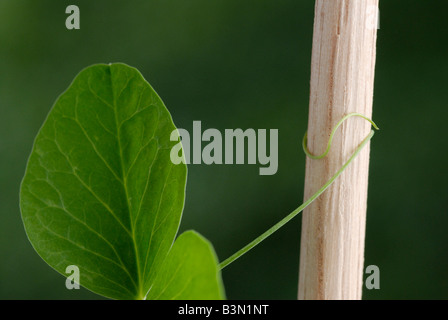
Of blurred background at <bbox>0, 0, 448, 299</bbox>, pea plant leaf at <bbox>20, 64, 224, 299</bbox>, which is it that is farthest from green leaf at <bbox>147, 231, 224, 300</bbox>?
blurred background at <bbox>0, 0, 448, 299</bbox>

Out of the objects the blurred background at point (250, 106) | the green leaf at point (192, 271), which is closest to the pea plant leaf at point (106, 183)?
the green leaf at point (192, 271)

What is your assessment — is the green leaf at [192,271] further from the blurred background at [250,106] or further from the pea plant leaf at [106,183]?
the blurred background at [250,106]

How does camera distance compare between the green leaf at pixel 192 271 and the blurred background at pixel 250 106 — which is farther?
the blurred background at pixel 250 106

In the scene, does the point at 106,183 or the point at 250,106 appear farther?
the point at 250,106

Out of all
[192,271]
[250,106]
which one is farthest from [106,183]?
[250,106]

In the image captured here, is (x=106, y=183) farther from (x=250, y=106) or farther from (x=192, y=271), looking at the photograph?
(x=250, y=106)

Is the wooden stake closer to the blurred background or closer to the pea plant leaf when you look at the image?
the pea plant leaf
